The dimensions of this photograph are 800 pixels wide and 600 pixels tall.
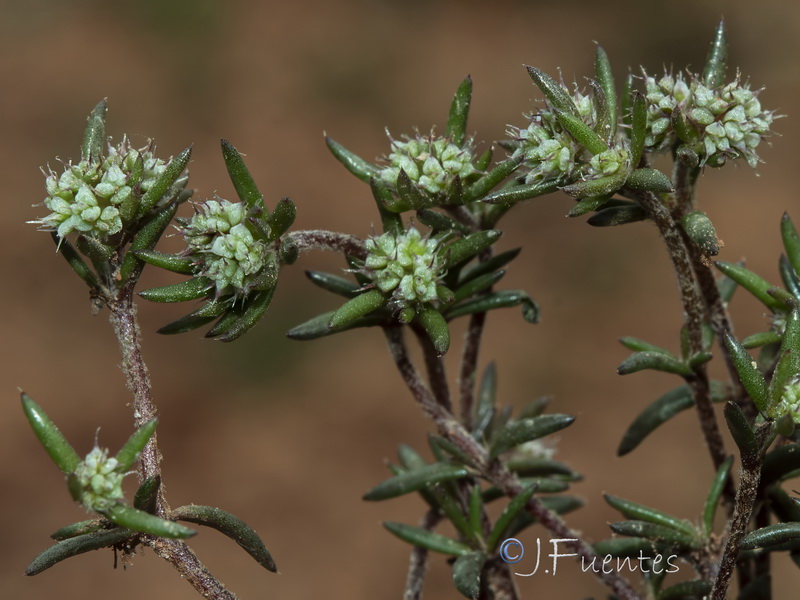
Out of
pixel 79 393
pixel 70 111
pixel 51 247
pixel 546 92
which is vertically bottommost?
pixel 546 92

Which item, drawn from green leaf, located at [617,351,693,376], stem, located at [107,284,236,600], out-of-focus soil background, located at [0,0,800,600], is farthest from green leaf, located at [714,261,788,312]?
out-of-focus soil background, located at [0,0,800,600]

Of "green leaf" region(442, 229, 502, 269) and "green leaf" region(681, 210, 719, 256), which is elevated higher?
"green leaf" region(442, 229, 502, 269)

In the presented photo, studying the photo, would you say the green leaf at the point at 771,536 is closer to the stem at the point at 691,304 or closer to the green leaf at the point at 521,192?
the stem at the point at 691,304

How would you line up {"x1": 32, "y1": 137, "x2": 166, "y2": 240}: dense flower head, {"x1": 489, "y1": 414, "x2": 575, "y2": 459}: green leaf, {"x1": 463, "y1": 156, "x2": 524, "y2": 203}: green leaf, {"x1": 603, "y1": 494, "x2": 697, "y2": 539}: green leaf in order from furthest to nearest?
{"x1": 489, "y1": 414, "x2": 575, "y2": 459}: green leaf
{"x1": 603, "y1": 494, "x2": 697, "y2": 539}: green leaf
{"x1": 463, "y1": 156, "x2": 524, "y2": 203}: green leaf
{"x1": 32, "y1": 137, "x2": 166, "y2": 240}: dense flower head

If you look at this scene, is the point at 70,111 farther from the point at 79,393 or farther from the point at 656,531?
the point at 656,531

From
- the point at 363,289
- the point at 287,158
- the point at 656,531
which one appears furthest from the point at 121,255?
the point at 287,158

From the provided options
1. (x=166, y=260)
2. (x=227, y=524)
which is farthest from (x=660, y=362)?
(x=166, y=260)

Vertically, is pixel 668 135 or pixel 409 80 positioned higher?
pixel 409 80

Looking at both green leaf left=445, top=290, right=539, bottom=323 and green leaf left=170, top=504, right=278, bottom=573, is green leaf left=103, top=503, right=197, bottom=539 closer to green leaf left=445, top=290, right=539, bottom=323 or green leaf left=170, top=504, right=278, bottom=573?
green leaf left=170, top=504, right=278, bottom=573
